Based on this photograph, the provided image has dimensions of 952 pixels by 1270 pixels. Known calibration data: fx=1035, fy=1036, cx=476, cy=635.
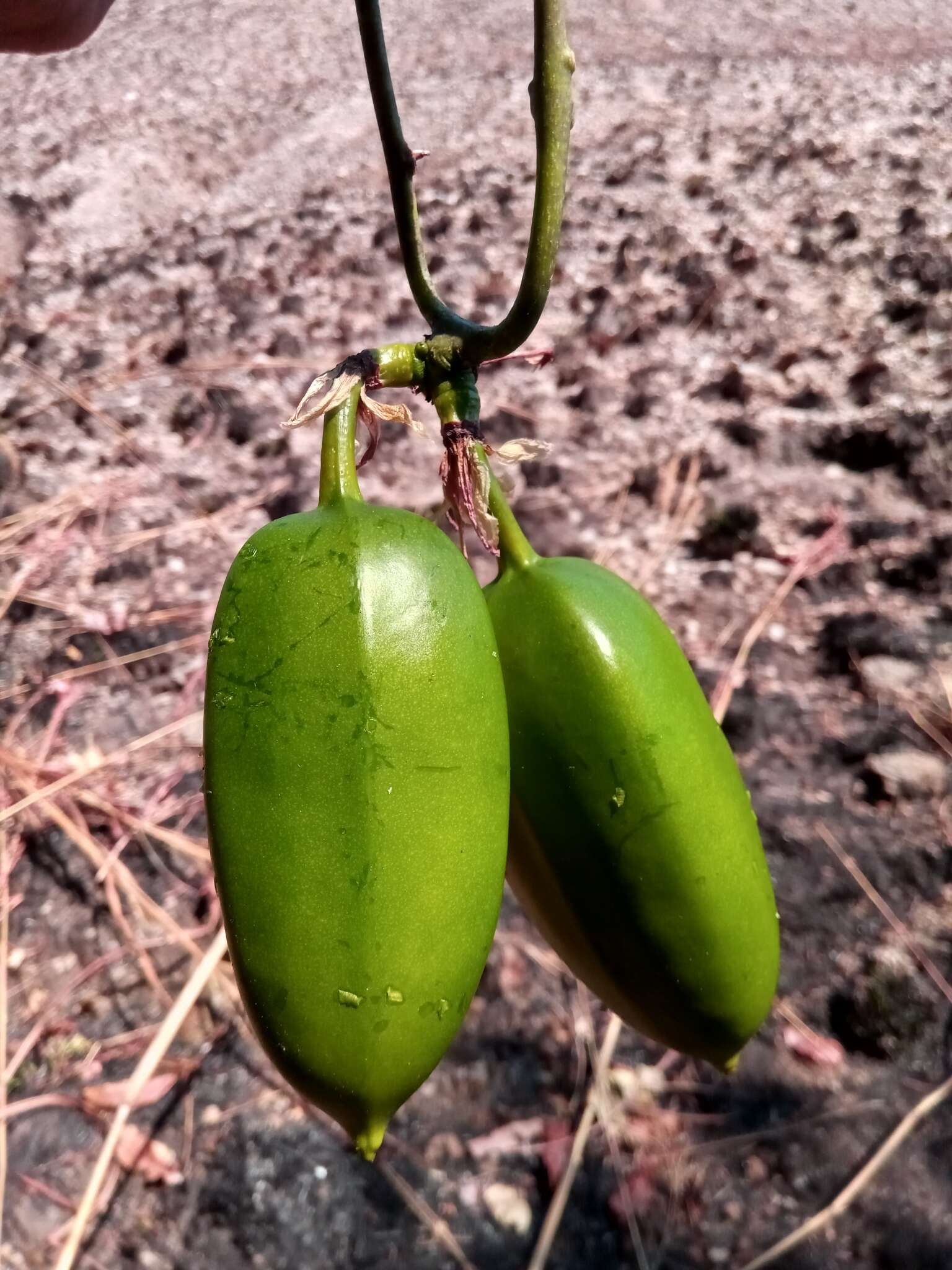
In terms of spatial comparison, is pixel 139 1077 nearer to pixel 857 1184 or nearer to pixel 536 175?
pixel 857 1184

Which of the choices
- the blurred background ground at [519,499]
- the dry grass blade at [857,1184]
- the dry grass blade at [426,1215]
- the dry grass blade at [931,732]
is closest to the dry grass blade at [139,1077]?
the blurred background ground at [519,499]

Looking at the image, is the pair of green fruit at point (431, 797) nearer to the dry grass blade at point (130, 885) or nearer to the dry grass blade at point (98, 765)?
the dry grass blade at point (130, 885)

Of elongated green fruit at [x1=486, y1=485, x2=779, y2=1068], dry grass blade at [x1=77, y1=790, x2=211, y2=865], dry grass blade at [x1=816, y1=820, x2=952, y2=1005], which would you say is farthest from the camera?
dry grass blade at [x1=77, y1=790, x2=211, y2=865]

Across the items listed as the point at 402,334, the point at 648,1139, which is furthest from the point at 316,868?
the point at 402,334

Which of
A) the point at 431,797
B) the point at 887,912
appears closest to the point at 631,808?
the point at 431,797

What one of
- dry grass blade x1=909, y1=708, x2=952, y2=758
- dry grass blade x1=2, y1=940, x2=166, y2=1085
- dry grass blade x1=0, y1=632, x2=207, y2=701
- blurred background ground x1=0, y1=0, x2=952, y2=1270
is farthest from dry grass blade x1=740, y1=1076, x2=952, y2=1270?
dry grass blade x1=0, y1=632, x2=207, y2=701

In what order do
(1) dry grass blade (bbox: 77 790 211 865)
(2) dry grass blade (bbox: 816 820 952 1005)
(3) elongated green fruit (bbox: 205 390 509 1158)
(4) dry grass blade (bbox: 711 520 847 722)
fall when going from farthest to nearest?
(4) dry grass blade (bbox: 711 520 847 722) < (1) dry grass blade (bbox: 77 790 211 865) < (2) dry grass blade (bbox: 816 820 952 1005) < (3) elongated green fruit (bbox: 205 390 509 1158)

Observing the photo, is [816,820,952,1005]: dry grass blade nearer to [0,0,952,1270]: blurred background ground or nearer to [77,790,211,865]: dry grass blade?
[0,0,952,1270]: blurred background ground
